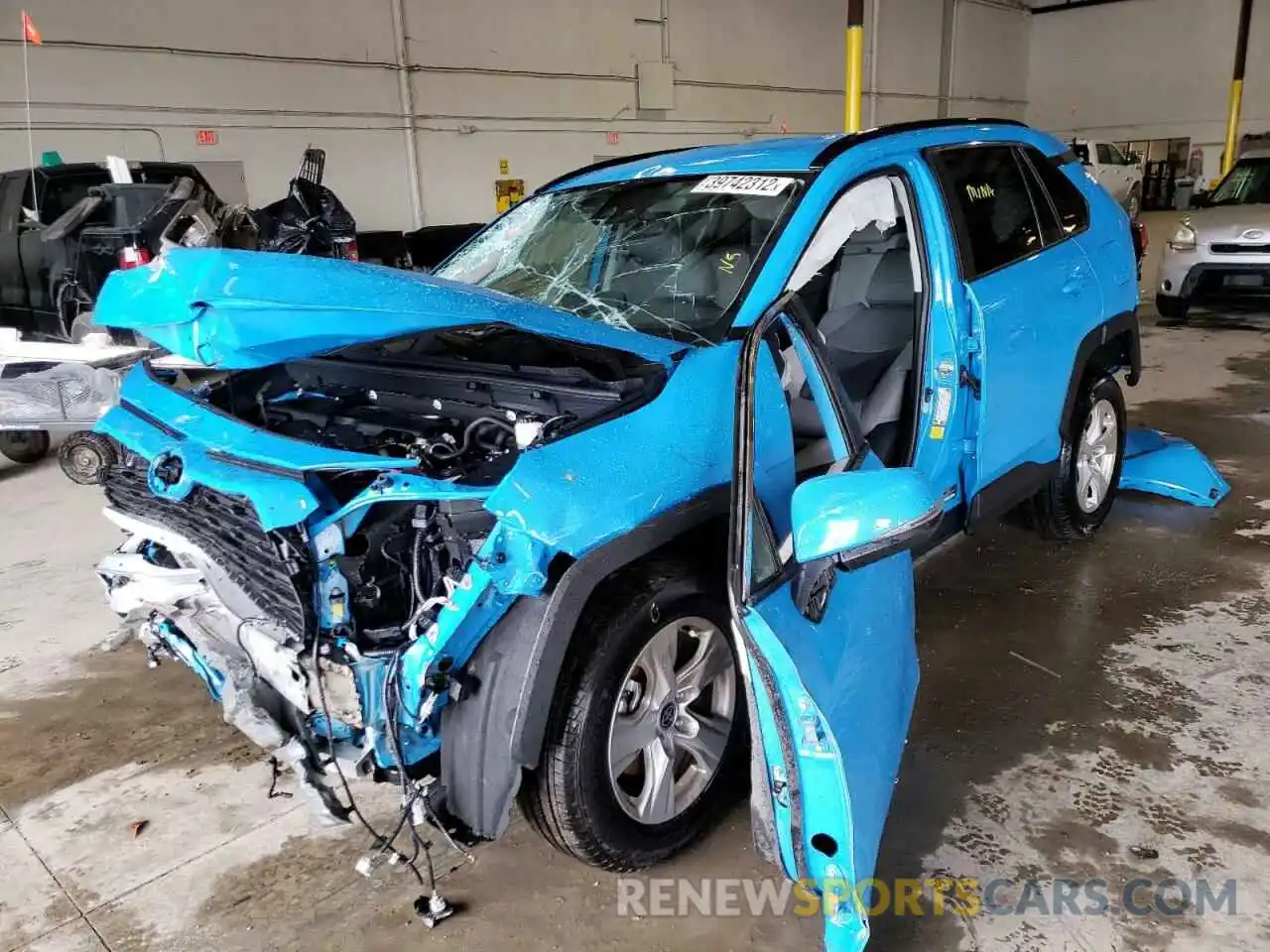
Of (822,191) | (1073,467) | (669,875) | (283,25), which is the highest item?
(283,25)

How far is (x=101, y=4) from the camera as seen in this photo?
10.3 m

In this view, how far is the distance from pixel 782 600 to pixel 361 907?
4.38ft

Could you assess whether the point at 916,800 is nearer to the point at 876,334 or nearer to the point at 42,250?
the point at 876,334

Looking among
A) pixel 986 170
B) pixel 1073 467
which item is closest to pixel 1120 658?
pixel 1073 467

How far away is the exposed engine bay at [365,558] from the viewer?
1971mm

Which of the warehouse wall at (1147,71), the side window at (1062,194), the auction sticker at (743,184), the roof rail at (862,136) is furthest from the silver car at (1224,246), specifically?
the warehouse wall at (1147,71)

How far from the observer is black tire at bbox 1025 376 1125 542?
12.9 ft

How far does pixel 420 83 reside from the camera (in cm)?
1305

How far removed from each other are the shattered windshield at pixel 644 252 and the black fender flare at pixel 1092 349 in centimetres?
162

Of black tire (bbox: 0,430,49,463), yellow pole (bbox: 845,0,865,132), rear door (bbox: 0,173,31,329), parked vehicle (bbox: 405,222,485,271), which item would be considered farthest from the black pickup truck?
yellow pole (bbox: 845,0,865,132)

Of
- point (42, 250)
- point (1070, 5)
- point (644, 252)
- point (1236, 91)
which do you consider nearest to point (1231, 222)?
point (644, 252)

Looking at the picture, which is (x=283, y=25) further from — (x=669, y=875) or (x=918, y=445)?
(x=669, y=875)

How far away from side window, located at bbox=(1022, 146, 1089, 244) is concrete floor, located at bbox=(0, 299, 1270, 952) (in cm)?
143

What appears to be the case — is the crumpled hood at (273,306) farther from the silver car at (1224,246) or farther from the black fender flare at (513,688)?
the silver car at (1224,246)
